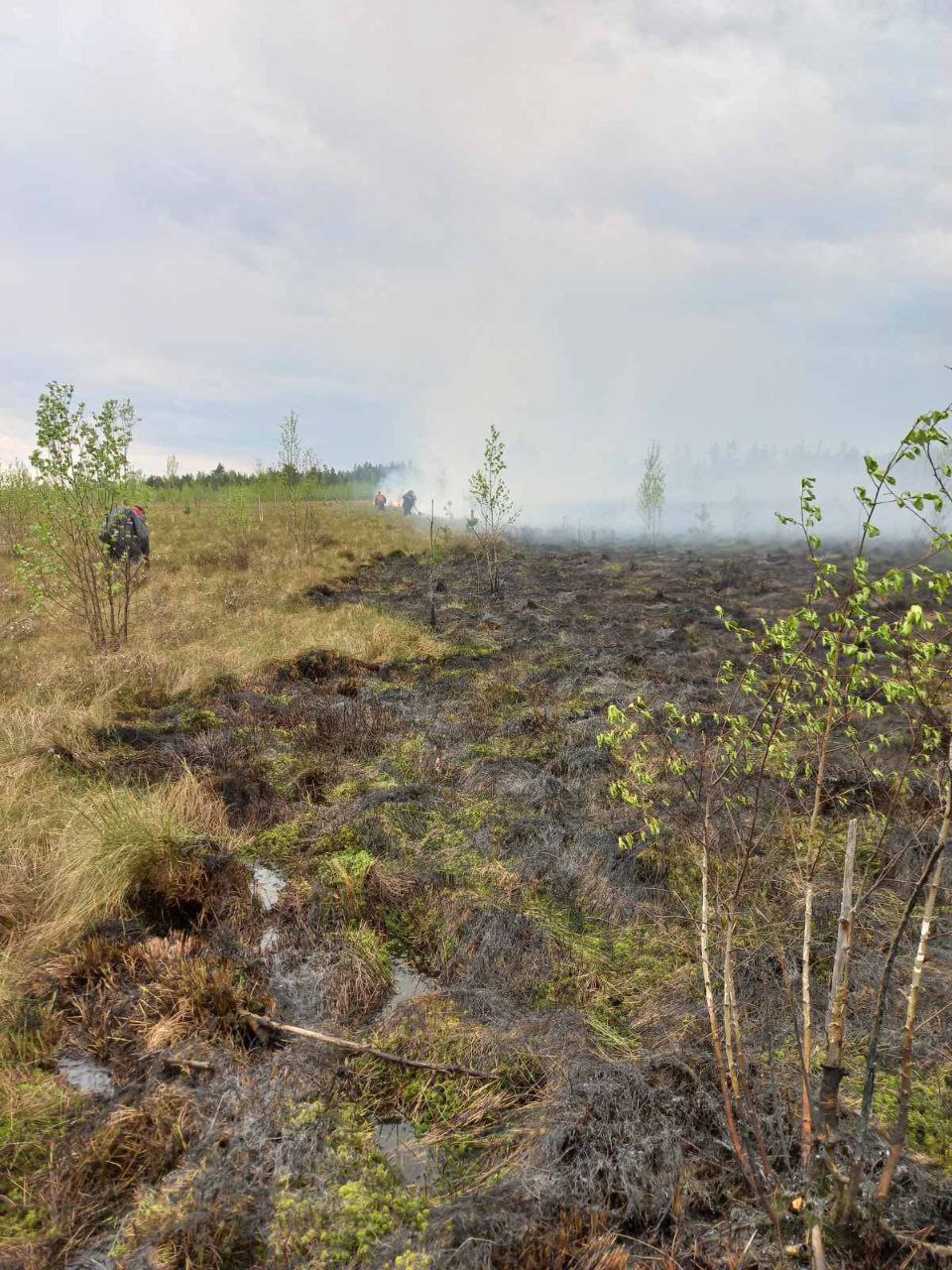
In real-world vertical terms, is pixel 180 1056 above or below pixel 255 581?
below

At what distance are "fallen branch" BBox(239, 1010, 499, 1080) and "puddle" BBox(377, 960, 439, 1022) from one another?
1.28ft

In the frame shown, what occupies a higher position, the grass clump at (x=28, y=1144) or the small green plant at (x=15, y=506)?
the small green plant at (x=15, y=506)

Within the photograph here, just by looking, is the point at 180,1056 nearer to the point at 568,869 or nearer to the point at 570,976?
the point at 570,976

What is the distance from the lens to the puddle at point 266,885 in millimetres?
4512

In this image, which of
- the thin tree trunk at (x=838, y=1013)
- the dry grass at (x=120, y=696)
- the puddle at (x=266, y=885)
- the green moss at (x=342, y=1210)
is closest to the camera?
the thin tree trunk at (x=838, y=1013)

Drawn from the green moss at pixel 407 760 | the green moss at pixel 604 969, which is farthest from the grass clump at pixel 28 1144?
the green moss at pixel 407 760

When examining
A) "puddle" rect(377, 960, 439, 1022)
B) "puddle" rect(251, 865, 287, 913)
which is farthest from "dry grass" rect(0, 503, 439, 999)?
"puddle" rect(377, 960, 439, 1022)

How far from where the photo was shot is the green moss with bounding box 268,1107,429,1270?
222cm

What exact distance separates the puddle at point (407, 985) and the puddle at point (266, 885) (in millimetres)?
1112

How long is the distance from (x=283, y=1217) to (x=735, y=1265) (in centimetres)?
165

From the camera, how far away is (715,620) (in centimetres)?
1584

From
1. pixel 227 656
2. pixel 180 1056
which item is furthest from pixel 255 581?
pixel 180 1056

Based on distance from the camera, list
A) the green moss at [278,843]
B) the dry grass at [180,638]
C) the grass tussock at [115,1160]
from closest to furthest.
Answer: the grass tussock at [115,1160]
the green moss at [278,843]
the dry grass at [180,638]

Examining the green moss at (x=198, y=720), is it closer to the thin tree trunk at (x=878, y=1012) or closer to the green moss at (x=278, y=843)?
the green moss at (x=278, y=843)
